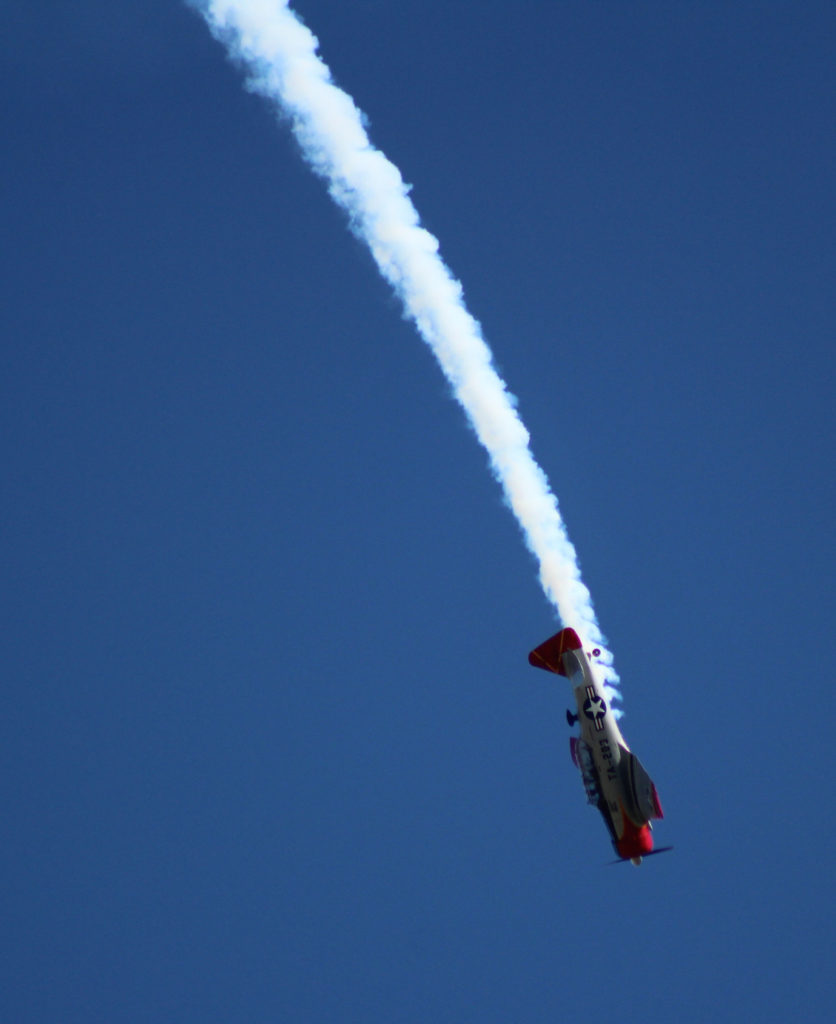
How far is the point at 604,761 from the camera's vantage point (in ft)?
176

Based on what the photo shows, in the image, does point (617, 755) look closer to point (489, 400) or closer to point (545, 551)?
point (545, 551)

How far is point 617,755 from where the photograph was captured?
5359 centimetres

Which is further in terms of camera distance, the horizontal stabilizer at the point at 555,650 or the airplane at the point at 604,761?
the horizontal stabilizer at the point at 555,650

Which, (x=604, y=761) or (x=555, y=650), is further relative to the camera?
(x=555, y=650)

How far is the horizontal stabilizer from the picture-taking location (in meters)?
55.7

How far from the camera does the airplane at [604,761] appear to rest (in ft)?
173

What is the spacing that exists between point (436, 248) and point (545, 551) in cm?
1180

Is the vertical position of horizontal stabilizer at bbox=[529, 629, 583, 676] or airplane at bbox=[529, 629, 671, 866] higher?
horizontal stabilizer at bbox=[529, 629, 583, 676]

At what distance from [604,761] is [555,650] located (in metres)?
4.60

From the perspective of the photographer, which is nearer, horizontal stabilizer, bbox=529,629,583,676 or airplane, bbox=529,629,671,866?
airplane, bbox=529,629,671,866

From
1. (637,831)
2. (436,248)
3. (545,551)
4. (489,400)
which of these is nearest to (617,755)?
(637,831)

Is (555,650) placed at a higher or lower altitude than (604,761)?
higher

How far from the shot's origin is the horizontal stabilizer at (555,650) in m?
55.7

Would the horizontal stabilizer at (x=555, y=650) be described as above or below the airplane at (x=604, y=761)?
above
